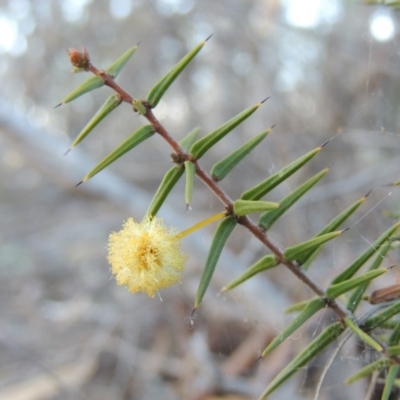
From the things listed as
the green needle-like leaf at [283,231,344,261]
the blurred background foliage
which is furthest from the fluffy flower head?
the blurred background foliage

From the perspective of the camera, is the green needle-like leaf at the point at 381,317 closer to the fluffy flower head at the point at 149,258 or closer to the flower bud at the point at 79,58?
the fluffy flower head at the point at 149,258

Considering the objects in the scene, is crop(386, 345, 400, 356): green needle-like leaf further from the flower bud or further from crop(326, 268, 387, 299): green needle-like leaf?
the flower bud

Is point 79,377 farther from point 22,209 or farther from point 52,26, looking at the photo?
point 52,26

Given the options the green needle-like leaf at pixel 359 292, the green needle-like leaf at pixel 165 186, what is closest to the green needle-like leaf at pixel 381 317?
the green needle-like leaf at pixel 359 292

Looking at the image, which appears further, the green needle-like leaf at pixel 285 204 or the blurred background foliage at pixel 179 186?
the blurred background foliage at pixel 179 186

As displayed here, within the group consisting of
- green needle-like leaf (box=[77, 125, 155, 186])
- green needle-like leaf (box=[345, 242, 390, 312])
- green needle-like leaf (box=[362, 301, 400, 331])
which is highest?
green needle-like leaf (box=[77, 125, 155, 186])
